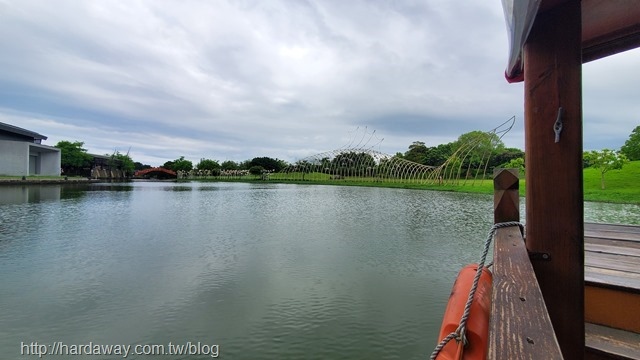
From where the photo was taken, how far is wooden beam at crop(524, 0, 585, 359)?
161 cm

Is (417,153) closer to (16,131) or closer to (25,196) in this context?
(25,196)

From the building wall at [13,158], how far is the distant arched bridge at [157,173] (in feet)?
132

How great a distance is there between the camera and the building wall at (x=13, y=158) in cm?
4300

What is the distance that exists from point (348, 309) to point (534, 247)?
3327 mm

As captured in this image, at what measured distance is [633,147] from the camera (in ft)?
140

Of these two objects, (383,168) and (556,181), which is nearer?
(556,181)

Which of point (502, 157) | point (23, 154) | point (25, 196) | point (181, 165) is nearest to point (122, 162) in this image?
point (181, 165)

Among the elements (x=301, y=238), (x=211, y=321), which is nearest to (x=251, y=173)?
(x=301, y=238)

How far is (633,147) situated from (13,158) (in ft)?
264

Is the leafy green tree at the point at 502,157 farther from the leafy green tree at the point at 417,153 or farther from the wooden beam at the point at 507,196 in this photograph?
the wooden beam at the point at 507,196

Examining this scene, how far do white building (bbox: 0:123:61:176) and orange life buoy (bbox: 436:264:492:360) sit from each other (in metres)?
58.5

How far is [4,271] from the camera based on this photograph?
5973 mm

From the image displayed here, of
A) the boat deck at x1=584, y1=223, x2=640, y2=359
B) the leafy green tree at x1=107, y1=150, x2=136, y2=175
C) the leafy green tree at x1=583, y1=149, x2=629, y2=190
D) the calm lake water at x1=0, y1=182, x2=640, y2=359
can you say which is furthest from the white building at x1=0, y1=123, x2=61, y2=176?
the leafy green tree at x1=583, y1=149, x2=629, y2=190

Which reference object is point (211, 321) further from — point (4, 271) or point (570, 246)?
point (4, 271)
